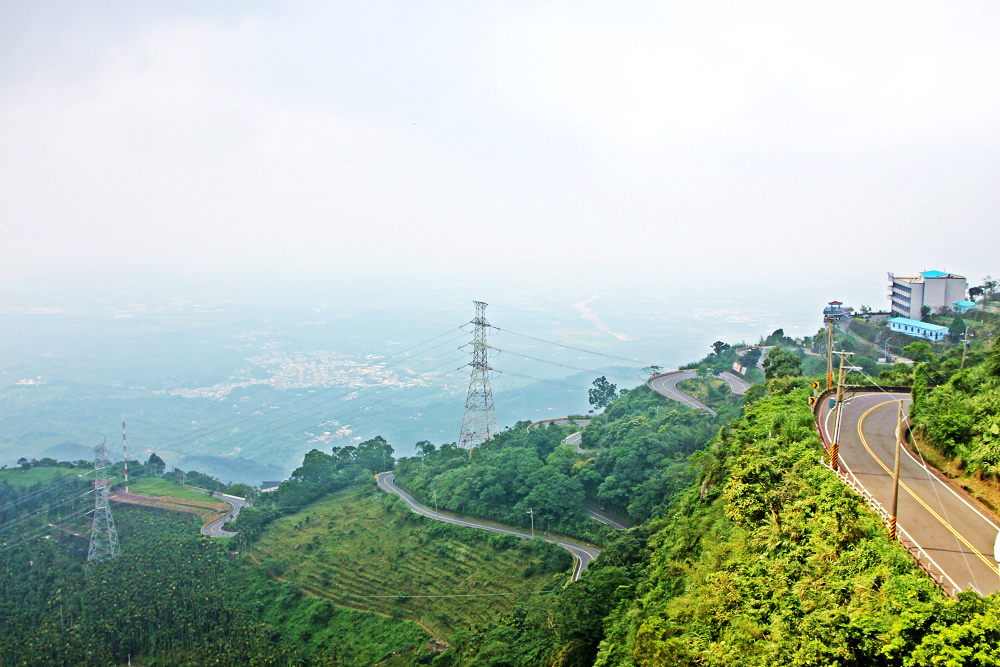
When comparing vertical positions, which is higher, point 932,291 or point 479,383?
point 932,291

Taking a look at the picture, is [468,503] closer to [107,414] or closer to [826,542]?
[826,542]

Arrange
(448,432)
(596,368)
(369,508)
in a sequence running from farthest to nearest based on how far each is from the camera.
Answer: (596,368), (448,432), (369,508)

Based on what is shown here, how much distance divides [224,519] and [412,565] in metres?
20.0

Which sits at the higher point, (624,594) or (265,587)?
(624,594)

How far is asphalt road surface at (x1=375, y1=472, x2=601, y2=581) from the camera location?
28594mm

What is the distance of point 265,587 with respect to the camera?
3156cm

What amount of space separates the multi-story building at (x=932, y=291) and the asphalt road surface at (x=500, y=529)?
3097 cm

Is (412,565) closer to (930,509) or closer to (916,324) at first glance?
(930,509)

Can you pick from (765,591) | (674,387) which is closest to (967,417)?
(765,591)

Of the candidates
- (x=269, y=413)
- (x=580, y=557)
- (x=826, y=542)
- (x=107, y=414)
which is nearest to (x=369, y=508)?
(x=580, y=557)

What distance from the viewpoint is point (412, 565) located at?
99.6 feet

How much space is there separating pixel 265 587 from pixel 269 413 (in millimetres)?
87883

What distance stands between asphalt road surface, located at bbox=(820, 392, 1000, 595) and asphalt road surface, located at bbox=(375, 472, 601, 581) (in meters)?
13.8

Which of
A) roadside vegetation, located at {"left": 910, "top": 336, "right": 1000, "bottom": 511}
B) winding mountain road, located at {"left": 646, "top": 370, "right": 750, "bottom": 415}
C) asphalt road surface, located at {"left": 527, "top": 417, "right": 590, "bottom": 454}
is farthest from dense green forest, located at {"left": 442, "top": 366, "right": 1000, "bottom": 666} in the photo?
winding mountain road, located at {"left": 646, "top": 370, "right": 750, "bottom": 415}
